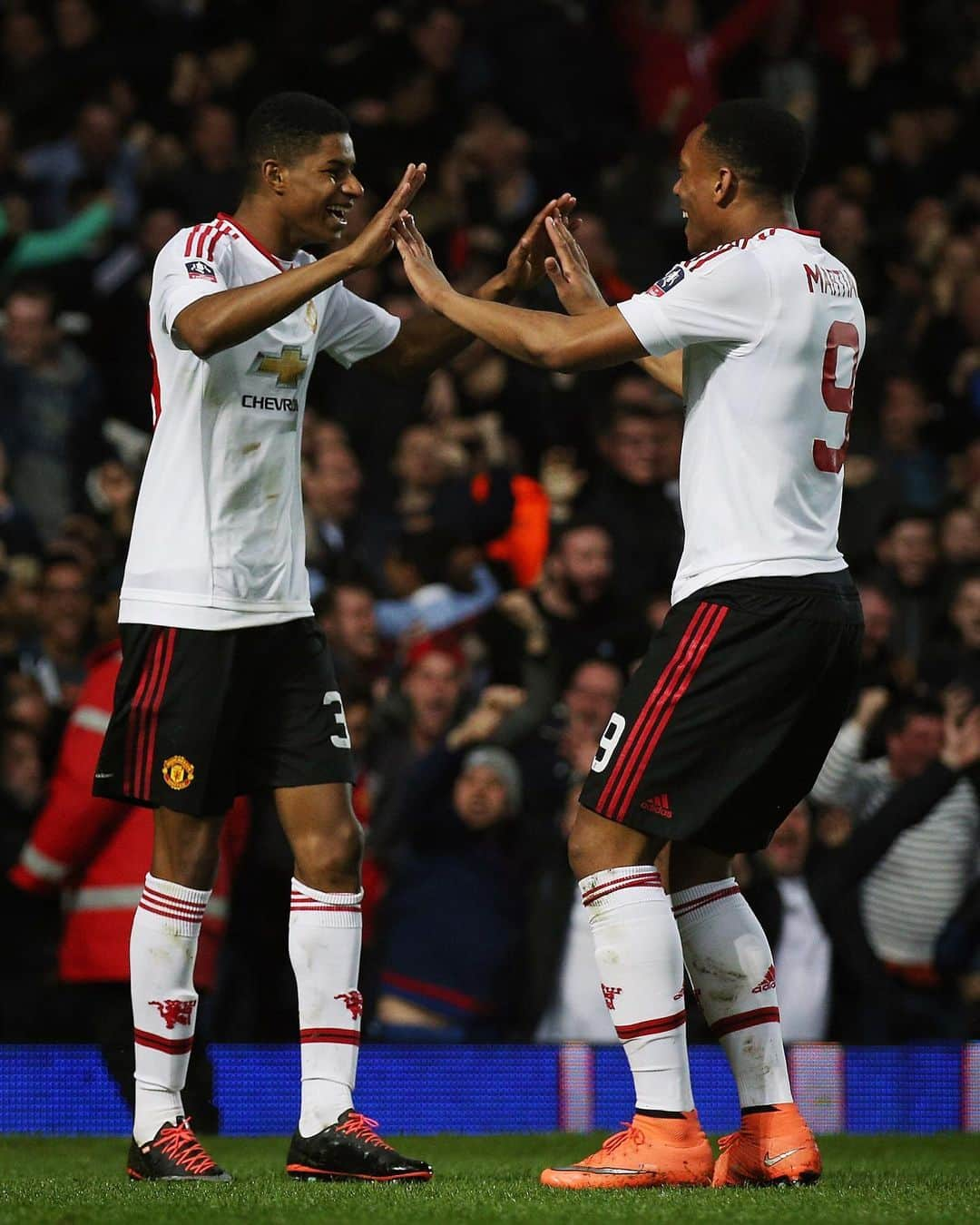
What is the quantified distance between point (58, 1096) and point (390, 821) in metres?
1.77

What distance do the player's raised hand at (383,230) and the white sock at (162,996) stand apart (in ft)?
5.21

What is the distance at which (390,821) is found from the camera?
8.35 meters

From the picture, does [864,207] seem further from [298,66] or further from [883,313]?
[298,66]

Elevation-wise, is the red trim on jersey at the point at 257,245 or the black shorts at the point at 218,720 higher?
the red trim on jersey at the point at 257,245

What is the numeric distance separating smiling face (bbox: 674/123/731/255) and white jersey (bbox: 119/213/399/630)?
1.04 metres

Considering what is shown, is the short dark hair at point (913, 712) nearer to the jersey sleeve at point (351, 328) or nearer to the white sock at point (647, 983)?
the jersey sleeve at point (351, 328)

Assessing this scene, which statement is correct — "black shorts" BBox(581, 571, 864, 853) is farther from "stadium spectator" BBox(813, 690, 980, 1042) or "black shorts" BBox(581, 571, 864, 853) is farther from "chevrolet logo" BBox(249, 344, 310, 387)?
"stadium spectator" BBox(813, 690, 980, 1042)

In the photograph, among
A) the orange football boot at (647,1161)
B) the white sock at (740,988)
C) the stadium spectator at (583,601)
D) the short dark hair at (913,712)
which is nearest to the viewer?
the orange football boot at (647,1161)

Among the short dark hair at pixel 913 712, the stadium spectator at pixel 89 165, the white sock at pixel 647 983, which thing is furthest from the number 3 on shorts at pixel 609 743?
the stadium spectator at pixel 89 165

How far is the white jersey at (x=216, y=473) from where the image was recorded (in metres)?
5.32

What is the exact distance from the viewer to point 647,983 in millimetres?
4973

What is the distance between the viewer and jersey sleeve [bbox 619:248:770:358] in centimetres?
498

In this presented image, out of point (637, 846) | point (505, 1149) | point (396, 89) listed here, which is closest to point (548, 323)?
point (637, 846)

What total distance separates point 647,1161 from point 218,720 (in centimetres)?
146
